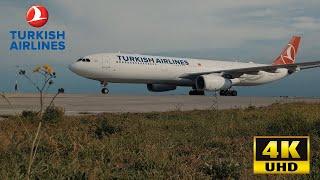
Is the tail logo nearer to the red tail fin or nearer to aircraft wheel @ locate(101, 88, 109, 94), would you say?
the red tail fin

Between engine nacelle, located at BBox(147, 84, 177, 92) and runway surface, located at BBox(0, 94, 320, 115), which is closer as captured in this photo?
runway surface, located at BBox(0, 94, 320, 115)

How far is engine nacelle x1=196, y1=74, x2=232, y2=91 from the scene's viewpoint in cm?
3209

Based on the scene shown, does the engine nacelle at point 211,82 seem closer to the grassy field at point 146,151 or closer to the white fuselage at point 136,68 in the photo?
the white fuselage at point 136,68

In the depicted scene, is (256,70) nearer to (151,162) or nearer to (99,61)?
(99,61)

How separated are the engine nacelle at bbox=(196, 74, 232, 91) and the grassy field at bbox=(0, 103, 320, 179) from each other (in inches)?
893

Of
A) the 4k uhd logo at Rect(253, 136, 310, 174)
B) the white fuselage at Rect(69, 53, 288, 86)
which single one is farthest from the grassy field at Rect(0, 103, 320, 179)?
the white fuselage at Rect(69, 53, 288, 86)

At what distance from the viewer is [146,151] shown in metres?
5.75

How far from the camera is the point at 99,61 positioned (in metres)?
31.5

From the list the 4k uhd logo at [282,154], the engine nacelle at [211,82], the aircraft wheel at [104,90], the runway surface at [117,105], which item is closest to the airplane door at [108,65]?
the aircraft wheel at [104,90]

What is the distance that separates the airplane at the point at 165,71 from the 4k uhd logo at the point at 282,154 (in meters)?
29.1

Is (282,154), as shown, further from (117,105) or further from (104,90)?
(104,90)

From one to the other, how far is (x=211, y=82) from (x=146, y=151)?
26631 mm

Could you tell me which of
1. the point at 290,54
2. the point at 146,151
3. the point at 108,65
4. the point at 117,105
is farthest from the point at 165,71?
the point at 146,151

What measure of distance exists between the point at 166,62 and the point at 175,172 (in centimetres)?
2930
